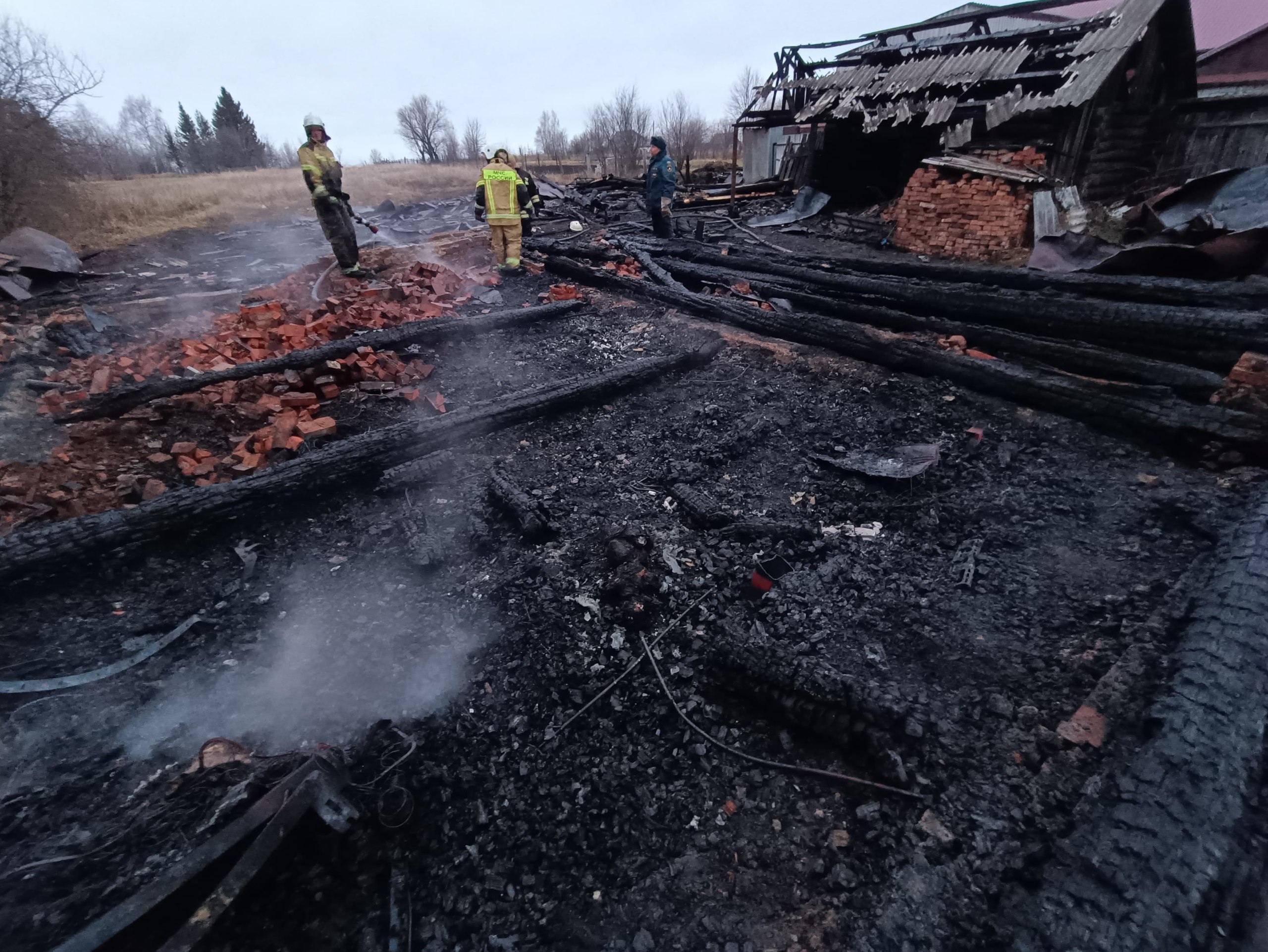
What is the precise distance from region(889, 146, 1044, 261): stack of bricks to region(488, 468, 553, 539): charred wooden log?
958 centimetres

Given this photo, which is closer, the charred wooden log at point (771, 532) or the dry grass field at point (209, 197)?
the charred wooden log at point (771, 532)

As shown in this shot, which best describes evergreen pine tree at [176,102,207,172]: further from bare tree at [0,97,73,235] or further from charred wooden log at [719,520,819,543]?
charred wooden log at [719,520,819,543]

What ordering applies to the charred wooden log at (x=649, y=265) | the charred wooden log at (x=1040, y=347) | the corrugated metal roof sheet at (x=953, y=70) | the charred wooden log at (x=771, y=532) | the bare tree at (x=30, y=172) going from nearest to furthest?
the charred wooden log at (x=771, y=532)
the charred wooden log at (x=1040, y=347)
the charred wooden log at (x=649, y=265)
the corrugated metal roof sheet at (x=953, y=70)
the bare tree at (x=30, y=172)

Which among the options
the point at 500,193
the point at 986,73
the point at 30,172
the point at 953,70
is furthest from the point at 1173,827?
the point at 30,172

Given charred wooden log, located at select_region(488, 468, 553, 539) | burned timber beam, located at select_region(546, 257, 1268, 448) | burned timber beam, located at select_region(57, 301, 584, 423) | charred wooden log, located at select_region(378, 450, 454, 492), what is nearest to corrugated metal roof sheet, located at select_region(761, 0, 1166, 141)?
burned timber beam, located at select_region(546, 257, 1268, 448)

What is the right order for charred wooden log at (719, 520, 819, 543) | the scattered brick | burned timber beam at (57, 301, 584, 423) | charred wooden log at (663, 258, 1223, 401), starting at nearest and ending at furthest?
1. charred wooden log at (719, 520, 819, 543)
2. charred wooden log at (663, 258, 1223, 401)
3. the scattered brick
4. burned timber beam at (57, 301, 584, 423)

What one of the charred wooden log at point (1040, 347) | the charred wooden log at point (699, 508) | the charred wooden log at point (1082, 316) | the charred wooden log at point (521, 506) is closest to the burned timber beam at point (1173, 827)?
the charred wooden log at point (699, 508)

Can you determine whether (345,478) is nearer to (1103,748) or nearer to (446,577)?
(446,577)

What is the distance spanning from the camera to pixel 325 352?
19.0 feet

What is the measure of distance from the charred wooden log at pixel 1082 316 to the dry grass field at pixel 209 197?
51.9 ft

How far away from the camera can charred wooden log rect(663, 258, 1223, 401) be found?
4293 mm

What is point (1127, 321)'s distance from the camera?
504 cm

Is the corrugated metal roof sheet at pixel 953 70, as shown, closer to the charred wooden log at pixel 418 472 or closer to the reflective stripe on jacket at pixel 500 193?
the reflective stripe on jacket at pixel 500 193

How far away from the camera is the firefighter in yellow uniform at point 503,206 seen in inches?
336
